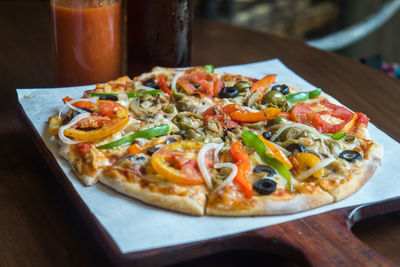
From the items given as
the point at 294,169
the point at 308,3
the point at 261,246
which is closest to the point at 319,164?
the point at 294,169

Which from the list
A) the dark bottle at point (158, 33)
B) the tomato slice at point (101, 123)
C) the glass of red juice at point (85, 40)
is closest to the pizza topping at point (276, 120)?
the tomato slice at point (101, 123)

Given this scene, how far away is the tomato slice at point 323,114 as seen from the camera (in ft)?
8.36

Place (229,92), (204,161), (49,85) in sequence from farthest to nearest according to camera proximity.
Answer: (49,85) → (229,92) → (204,161)

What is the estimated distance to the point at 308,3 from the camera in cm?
705

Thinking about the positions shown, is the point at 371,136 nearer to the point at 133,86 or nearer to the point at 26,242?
the point at 133,86

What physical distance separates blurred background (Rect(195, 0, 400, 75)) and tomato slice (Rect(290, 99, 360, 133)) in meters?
3.26

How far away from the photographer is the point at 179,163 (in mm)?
2117

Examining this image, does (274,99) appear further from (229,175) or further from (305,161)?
(229,175)

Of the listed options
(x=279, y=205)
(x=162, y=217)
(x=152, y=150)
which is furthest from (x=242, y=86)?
(x=162, y=217)

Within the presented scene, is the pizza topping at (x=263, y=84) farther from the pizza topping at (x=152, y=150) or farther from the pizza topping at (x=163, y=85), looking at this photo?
the pizza topping at (x=152, y=150)

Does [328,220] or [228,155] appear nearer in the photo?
[328,220]

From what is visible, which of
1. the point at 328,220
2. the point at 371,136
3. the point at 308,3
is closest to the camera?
the point at 328,220

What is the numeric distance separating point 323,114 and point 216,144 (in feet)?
2.14

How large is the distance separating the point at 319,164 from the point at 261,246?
0.47 metres
